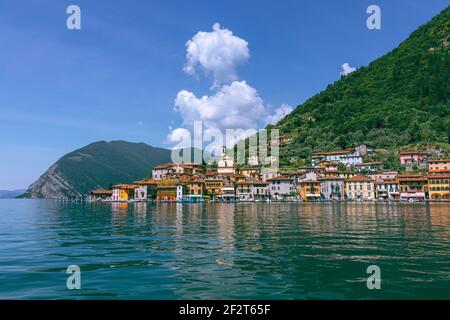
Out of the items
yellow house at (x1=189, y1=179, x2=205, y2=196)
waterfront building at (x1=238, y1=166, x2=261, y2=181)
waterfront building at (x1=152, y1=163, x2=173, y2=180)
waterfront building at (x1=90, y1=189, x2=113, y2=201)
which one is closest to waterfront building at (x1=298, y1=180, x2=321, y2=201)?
waterfront building at (x1=238, y1=166, x2=261, y2=181)

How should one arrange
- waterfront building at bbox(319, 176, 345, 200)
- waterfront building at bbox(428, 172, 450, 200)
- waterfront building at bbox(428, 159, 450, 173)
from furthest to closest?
waterfront building at bbox(319, 176, 345, 200) < waterfront building at bbox(428, 159, 450, 173) < waterfront building at bbox(428, 172, 450, 200)

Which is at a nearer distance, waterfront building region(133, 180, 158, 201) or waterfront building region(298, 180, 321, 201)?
waterfront building region(298, 180, 321, 201)

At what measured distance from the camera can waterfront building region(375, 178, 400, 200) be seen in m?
115

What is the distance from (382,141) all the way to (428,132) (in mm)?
16797

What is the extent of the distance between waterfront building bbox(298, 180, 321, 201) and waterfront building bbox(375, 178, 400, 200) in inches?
720

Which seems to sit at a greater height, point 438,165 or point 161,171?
point 161,171

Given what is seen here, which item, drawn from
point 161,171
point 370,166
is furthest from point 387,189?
point 161,171

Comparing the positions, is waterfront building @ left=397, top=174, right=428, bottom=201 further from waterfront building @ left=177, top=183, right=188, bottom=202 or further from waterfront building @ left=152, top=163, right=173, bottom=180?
waterfront building @ left=152, top=163, right=173, bottom=180

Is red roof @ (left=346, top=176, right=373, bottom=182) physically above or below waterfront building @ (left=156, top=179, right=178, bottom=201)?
above

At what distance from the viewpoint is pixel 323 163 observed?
139 metres

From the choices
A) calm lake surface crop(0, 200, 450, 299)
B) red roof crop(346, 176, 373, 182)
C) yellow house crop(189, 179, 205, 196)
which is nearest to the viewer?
calm lake surface crop(0, 200, 450, 299)

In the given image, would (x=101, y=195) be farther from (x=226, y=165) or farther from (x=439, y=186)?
(x=439, y=186)

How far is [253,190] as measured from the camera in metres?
134

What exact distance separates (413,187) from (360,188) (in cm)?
1541
